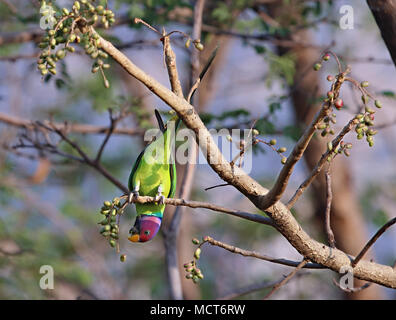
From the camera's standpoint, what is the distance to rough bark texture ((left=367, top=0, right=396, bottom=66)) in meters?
2.76

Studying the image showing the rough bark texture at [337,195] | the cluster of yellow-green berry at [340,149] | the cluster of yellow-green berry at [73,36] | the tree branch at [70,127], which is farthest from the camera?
the rough bark texture at [337,195]

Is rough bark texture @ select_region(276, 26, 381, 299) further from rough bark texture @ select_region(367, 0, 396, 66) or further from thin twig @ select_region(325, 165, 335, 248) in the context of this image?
thin twig @ select_region(325, 165, 335, 248)

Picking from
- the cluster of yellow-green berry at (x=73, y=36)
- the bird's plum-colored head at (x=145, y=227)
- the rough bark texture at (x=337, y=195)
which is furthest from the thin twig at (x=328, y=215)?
the rough bark texture at (x=337, y=195)

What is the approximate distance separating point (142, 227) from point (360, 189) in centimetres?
661

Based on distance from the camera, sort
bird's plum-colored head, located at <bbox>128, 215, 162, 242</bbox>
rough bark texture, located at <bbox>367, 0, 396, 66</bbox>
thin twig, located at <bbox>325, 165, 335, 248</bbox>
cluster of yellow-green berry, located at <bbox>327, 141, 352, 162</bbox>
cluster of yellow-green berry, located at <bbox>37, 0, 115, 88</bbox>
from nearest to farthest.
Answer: cluster of yellow-green berry, located at <bbox>37, 0, 115, 88</bbox> < cluster of yellow-green berry, located at <bbox>327, 141, 352, 162</bbox> < thin twig, located at <bbox>325, 165, 335, 248</bbox> < rough bark texture, located at <bbox>367, 0, 396, 66</bbox> < bird's plum-colored head, located at <bbox>128, 215, 162, 242</bbox>

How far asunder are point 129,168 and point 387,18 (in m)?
5.74

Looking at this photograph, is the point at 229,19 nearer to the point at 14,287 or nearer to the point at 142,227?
the point at 142,227

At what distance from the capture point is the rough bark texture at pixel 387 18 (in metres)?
2.76

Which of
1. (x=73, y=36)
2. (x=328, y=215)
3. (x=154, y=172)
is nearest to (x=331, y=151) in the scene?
(x=328, y=215)

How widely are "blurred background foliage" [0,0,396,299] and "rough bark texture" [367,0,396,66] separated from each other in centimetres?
113

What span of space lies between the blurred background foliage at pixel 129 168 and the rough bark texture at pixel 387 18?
1.13 metres

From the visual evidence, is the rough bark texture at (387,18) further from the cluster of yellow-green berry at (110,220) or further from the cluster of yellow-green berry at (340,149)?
the cluster of yellow-green berry at (110,220)

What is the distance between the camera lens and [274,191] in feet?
6.59

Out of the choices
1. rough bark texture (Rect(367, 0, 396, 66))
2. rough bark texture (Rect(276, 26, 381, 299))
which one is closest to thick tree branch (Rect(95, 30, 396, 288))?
rough bark texture (Rect(367, 0, 396, 66))
